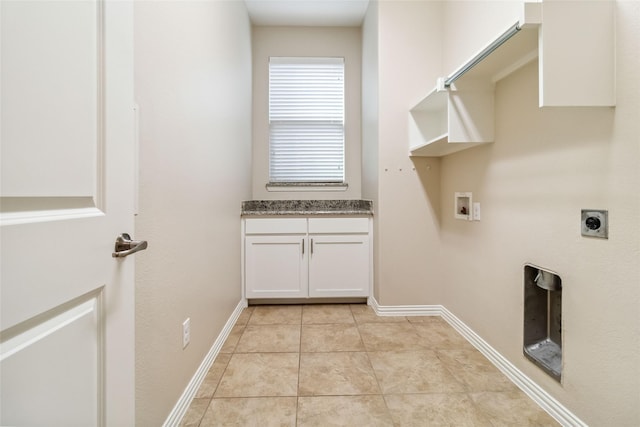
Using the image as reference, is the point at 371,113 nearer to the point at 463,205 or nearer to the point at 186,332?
the point at 463,205

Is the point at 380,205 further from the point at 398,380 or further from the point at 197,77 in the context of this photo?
the point at 197,77

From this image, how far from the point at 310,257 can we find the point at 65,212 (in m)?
2.18

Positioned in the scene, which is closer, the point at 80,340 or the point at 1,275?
the point at 1,275

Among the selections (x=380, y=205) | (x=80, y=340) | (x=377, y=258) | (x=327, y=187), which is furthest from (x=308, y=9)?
(x=80, y=340)

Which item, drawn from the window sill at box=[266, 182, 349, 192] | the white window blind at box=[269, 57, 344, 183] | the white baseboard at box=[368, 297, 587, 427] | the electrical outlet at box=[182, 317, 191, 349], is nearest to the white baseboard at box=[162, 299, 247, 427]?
the electrical outlet at box=[182, 317, 191, 349]

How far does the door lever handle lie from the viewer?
0.65 metres

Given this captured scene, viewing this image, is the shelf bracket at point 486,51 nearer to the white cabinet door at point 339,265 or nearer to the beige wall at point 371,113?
the beige wall at point 371,113

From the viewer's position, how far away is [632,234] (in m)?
0.94

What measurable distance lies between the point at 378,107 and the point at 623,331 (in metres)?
1.94

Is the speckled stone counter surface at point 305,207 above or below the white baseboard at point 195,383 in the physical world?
above

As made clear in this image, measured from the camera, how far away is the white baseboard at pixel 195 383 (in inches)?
46.3

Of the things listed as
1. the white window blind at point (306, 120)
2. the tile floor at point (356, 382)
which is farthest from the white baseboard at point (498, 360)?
the white window blind at point (306, 120)

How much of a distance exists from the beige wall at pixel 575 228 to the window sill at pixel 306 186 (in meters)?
1.58

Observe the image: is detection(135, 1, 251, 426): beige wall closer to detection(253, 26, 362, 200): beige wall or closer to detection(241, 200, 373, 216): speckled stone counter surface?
detection(241, 200, 373, 216): speckled stone counter surface
